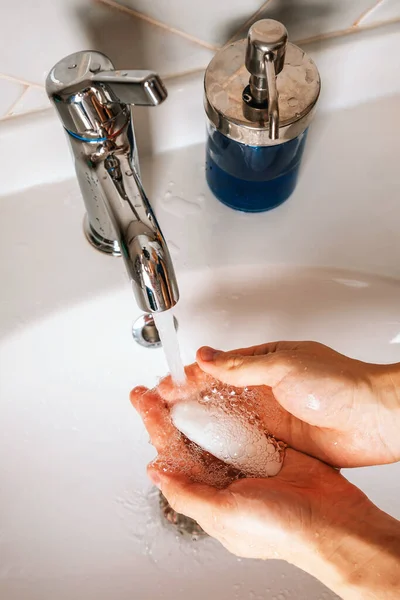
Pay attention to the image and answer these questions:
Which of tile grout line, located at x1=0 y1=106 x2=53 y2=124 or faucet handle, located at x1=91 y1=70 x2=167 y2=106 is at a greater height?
faucet handle, located at x1=91 y1=70 x2=167 y2=106

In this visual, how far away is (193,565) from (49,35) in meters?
0.45

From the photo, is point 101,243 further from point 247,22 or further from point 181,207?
point 247,22

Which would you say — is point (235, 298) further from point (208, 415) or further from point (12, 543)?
point (12, 543)

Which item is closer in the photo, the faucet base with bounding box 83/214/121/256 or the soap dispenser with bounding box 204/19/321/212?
the soap dispenser with bounding box 204/19/321/212

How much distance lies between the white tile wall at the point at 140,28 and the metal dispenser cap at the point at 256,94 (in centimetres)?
3

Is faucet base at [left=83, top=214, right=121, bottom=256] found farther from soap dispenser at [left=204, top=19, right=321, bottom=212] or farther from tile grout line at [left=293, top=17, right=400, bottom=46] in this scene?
tile grout line at [left=293, top=17, right=400, bottom=46]

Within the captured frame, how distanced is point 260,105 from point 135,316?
0.68 feet

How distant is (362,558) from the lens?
0.42 meters

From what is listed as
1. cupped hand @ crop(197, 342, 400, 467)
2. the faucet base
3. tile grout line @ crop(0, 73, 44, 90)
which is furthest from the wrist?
tile grout line @ crop(0, 73, 44, 90)

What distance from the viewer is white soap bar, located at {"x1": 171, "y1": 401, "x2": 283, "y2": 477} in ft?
1.64

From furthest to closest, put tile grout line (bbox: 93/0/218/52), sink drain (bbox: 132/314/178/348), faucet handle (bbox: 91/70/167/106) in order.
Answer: sink drain (bbox: 132/314/178/348) < tile grout line (bbox: 93/0/218/52) < faucet handle (bbox: 91/70/167/106)

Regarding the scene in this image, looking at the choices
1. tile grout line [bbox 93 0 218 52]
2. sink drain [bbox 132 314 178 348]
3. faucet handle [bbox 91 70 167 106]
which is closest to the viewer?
faucet handle [bbox 91 70 167 106]

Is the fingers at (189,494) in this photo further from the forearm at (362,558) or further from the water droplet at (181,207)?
the water droplet at (181,207)

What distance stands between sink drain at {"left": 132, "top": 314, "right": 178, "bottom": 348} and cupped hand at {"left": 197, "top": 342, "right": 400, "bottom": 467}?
0.22 feet
